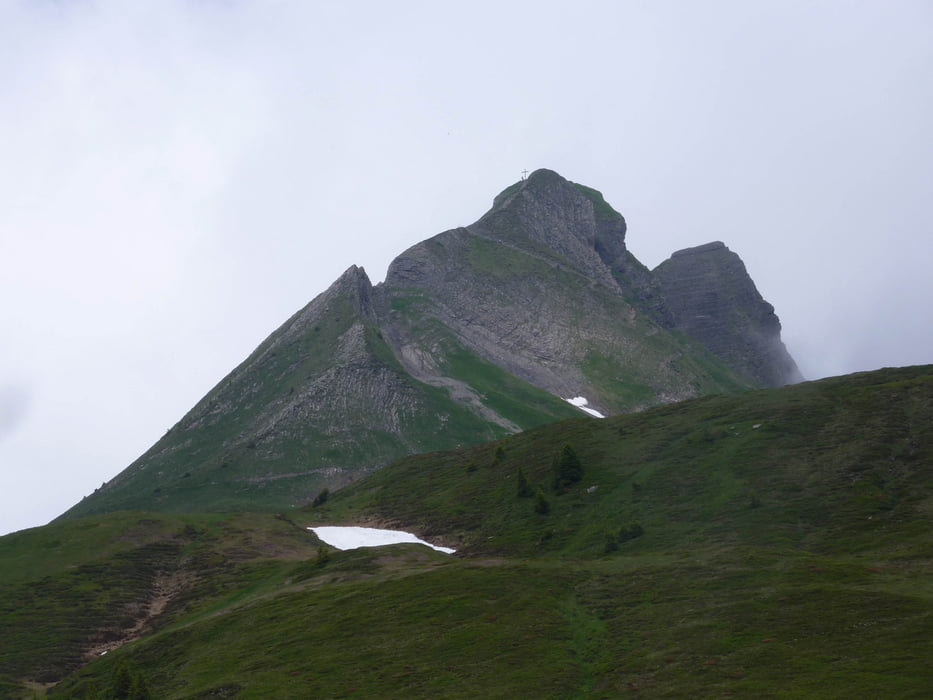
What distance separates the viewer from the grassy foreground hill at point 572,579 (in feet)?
153

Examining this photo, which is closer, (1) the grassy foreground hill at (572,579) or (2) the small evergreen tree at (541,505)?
(1) the grassy foreground hill at (572,579)

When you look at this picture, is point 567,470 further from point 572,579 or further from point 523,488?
point 572,579

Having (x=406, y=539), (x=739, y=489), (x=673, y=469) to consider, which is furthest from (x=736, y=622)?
(x=406, y=539)

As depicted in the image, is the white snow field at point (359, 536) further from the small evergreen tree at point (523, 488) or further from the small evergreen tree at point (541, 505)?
the small evergreen tree at point (541, 505)

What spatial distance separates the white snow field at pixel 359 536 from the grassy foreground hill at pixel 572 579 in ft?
8.12

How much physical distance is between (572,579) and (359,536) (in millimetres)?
45556

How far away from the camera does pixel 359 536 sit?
106 meters

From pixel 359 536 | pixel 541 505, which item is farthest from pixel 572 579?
pixel 359 536

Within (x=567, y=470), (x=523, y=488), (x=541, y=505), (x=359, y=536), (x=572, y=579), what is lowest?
(x=572, y=579)

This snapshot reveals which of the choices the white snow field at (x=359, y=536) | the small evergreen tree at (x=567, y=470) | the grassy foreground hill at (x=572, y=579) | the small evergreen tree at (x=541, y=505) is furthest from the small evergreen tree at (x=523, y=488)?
the white snow field at (x=359, y=536)

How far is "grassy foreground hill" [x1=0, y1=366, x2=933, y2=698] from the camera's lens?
153 ft

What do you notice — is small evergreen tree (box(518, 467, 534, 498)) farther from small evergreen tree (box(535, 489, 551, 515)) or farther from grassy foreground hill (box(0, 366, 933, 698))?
small evergreen tree (box(535, 489, 551, 515))

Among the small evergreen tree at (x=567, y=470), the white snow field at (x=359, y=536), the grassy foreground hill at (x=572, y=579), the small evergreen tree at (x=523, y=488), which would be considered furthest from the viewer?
the white snow field at (x=359, y=536)

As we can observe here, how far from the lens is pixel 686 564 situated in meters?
63.8
